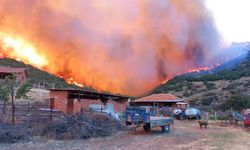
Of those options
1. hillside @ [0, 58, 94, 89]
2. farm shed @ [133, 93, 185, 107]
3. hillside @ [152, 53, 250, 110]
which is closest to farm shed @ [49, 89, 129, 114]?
farm shed @ [133, 93, 185, 107]

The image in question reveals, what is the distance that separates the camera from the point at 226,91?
78.1 meters

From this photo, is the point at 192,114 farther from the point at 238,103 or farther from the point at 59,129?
the point at 59,129

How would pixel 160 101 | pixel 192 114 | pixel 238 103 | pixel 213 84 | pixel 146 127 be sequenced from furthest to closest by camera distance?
1. pixel 213 84
2. pixel 160 101
3. pixel 238 103
4. pixel 192 114
5. pixel 146 127

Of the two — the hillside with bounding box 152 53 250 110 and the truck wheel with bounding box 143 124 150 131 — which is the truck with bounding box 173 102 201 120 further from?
the hillside with bounding box 152 53 250 110

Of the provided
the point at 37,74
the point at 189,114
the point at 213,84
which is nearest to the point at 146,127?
the point at 189,114

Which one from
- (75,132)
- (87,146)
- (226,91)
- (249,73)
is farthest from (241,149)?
(249,73)

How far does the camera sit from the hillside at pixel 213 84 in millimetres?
72819

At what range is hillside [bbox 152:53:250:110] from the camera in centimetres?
7282

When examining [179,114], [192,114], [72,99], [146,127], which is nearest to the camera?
[146,127]

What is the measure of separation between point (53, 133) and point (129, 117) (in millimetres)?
6595

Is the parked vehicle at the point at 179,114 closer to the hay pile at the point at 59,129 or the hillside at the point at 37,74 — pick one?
the hay pile at the point at 59,129

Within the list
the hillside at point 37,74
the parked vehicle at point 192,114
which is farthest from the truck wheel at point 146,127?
the hillside at point 37,74

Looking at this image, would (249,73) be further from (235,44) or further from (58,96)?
(58,96)

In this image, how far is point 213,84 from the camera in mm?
90062
